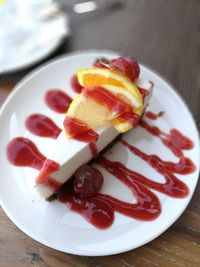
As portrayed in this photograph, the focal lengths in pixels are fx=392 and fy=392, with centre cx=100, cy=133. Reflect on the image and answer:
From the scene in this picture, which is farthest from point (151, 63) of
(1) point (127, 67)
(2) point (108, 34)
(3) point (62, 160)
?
(3) point (62, 160)

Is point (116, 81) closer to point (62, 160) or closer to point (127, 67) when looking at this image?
point (127, 67)

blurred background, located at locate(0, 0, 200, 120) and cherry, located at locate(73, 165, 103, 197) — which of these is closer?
cherry, located at locate(73, 165, 103, 197)

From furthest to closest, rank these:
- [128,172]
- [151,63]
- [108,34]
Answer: [108,34]
[151,63]
[128,172]

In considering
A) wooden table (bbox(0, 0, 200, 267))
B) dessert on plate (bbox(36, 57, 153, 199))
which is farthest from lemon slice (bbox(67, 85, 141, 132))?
wooden table (bbox(0, 0, 200, 267))

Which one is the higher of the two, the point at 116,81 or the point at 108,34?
the point at 116,81

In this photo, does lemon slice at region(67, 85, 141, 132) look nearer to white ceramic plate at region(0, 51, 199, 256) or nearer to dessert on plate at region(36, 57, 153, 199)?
dessert on plate at region(36, 57, 153, 199)

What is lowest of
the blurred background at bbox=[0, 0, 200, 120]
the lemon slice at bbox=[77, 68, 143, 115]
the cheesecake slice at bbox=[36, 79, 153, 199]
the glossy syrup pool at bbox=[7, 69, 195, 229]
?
the glossy syrup pool at bbox=[7, 69, 195, 229]

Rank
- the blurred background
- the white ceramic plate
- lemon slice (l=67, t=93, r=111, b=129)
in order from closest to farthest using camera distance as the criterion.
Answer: the white ceramic plate < lemon slice (l=67, t=93, r=111, b=129) < the blurred background

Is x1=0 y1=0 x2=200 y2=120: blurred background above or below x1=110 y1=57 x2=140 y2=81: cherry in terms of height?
below
